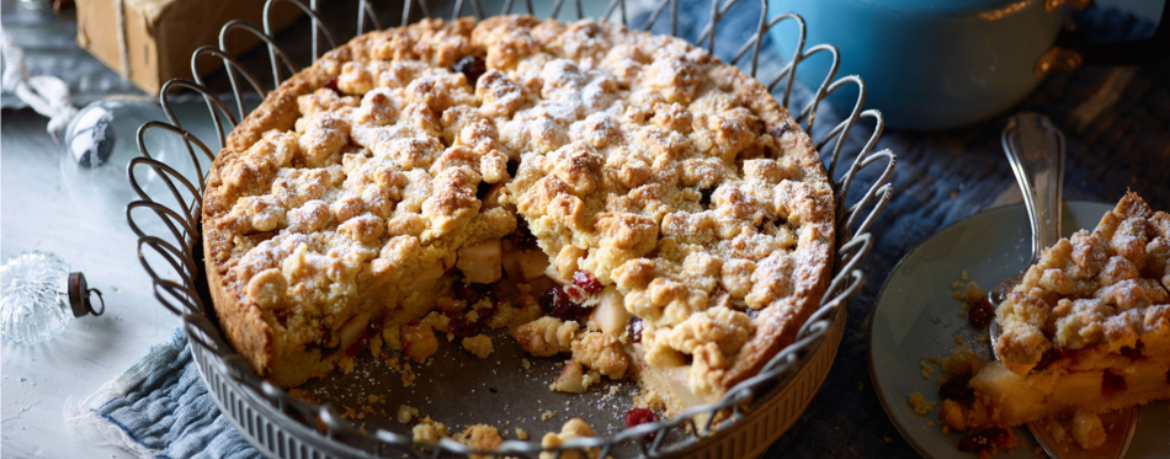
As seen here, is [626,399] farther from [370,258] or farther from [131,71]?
[131,71]

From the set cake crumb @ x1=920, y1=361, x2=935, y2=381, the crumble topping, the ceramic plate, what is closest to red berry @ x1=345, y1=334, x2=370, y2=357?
the ceramic plate

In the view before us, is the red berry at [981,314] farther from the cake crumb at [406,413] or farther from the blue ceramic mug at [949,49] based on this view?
the cake crumb at [406,413]

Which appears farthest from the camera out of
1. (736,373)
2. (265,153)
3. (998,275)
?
(998,275)

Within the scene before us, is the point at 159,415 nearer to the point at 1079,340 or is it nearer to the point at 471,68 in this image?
the point at 471,68

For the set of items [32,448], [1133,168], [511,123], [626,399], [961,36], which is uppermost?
[961,36]

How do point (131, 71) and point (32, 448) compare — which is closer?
point (32, 448)

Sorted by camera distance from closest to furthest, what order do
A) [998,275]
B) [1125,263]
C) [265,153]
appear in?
1. [1125,263]
2. [265,153]
3. [998,275]

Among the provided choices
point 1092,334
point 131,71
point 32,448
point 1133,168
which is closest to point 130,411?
point 32,448

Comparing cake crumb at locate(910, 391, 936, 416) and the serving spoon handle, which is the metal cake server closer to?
the serving spoon handle
